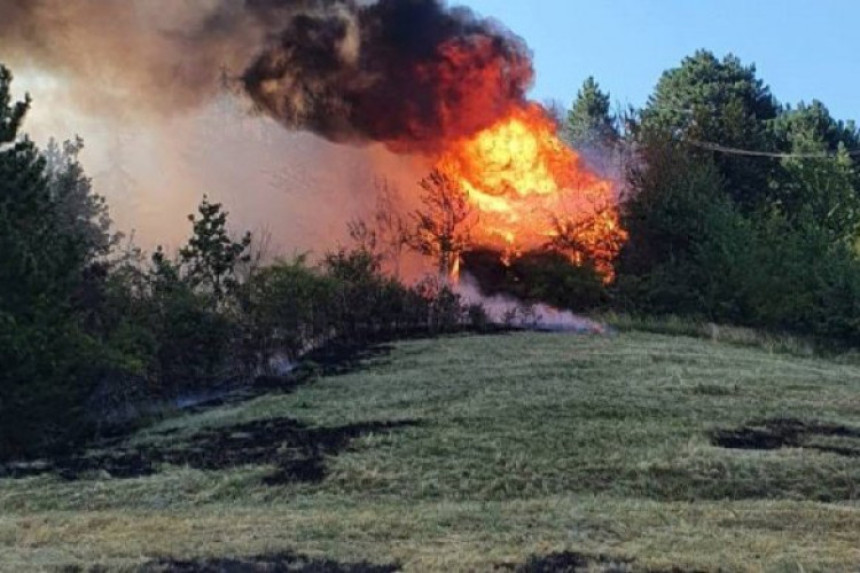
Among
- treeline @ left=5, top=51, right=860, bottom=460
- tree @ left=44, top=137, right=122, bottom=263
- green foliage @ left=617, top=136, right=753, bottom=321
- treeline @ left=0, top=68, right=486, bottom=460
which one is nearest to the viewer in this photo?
treeline @ left=0, top=68, right=486, bottom=460

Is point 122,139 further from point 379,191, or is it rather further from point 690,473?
point 690,473

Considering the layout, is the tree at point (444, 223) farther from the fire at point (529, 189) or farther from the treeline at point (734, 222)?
the treeline at point (734, 222)

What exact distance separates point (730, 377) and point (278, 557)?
13324 millimetres

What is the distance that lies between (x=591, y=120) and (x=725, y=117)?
10.1 metres

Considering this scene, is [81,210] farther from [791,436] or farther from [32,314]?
[791,436]

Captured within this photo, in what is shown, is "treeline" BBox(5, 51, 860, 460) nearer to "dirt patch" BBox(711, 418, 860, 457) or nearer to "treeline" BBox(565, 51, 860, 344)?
"treeline" BBox(565, 51, 860, 344)

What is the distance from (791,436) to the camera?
1436 cm

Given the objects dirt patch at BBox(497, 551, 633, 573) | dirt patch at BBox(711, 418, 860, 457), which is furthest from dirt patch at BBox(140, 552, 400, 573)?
dirt patch at BBox(711, 418, 860, 457)

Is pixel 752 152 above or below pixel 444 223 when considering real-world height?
above

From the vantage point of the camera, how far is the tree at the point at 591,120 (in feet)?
135

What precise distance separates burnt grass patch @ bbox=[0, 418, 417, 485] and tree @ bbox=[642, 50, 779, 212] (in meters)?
28.4

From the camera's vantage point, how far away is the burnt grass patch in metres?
13.4

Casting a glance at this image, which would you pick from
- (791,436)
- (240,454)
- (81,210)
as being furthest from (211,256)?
(791,436)

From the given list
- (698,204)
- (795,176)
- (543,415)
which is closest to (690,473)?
(543,415)
